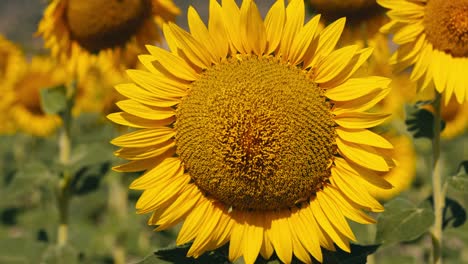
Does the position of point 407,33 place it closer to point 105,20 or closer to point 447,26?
point 447,26

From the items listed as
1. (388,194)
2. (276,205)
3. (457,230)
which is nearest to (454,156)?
(388,194)

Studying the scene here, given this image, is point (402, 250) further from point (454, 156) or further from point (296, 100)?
point (296, 100)

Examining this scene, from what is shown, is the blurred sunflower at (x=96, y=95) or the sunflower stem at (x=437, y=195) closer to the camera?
the sunflower stem at (x=437, y=195)

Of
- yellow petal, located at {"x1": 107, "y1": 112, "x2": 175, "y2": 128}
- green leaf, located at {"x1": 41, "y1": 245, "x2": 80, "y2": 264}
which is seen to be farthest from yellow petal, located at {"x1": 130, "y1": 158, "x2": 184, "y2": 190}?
green leaf, located at {"x1": 41, "y1": 245, "x2": 80, "y2": 264}

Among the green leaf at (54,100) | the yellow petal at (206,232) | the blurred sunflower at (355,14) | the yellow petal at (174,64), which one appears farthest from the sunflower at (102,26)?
the yellow petal at (206,232)

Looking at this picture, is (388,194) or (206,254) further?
(388,194)

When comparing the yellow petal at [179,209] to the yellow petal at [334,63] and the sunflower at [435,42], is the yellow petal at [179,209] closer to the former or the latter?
the yellow petal at [334,63]

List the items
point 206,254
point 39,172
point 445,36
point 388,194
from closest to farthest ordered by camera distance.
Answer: point 206,254 → point 445,36 → point 39,172 → point 388,194
